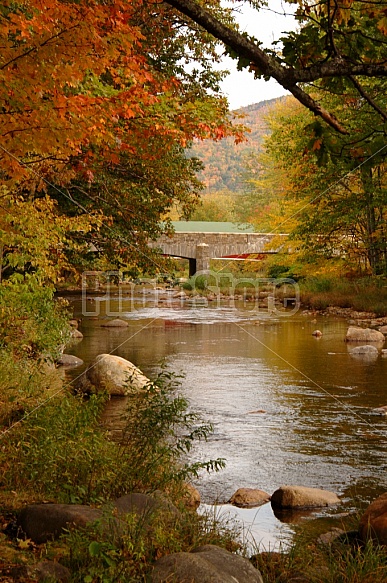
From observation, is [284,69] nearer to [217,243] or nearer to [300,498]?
[300,498]

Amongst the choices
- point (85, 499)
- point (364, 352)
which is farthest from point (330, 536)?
point (364, 352)

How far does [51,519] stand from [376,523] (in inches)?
105

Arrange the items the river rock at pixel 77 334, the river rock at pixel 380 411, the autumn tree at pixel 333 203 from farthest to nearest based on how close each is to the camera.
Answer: the autumn tree at pixel 333 203, the river rock at pixel 77 334, the river rock at pixel 380 411

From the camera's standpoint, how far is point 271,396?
42.6ft

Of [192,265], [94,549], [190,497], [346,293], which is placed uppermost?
[192,265]

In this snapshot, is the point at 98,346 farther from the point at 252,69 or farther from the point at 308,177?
the point at 252,69

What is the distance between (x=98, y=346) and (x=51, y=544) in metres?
13.7

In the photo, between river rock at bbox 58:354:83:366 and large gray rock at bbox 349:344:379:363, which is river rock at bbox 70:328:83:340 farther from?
large gray rock at bbox 349:344:379:363

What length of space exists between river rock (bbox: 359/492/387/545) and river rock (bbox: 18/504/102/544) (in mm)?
2269

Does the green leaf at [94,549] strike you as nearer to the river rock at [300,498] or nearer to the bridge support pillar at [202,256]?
the river rock at [300,498]

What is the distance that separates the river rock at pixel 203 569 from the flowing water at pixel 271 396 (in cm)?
111

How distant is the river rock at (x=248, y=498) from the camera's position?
7629 millimetres

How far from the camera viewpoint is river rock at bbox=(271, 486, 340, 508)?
24.7ft

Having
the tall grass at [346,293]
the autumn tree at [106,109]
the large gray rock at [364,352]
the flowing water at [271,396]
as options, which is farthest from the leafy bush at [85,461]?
the tall grass at [346,293]
